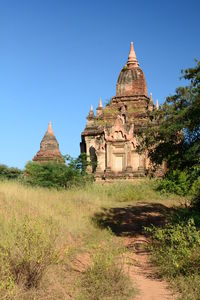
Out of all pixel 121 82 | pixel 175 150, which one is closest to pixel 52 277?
pixel 175 150

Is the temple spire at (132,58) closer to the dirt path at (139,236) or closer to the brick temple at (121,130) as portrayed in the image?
the brick temple at (121,130)

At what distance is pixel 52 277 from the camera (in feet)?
16.0

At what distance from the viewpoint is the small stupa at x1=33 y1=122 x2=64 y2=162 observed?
27.3 meters

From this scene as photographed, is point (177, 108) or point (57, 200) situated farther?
point (57, 200)

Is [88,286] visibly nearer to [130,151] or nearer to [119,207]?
[119,207]

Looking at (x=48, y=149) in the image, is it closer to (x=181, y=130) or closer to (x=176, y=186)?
(x=176, y=186)

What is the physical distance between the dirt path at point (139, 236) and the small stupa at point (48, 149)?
14.3 meters

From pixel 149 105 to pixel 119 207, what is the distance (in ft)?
36.6

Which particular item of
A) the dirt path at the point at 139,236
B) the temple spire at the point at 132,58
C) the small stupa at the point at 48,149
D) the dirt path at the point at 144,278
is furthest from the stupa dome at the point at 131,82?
the dirt path at the point at 144,278

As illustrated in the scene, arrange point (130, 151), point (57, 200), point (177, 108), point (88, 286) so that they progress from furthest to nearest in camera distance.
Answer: point (130, 151)
point (57, 200)
point (177, 108)
point (88, 286)

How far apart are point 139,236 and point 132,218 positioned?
218cm

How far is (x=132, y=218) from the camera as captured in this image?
38.2ft

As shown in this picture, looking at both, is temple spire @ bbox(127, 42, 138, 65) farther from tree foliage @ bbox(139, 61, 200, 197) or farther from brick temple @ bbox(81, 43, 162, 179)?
tree foliage @ bbox(139, 61, 200, 197)

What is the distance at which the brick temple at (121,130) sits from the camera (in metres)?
21.1
